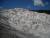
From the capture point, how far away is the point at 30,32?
3.87 ft

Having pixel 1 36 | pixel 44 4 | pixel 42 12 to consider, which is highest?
pixel 44 4

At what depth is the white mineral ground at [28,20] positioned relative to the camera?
4.00 feet

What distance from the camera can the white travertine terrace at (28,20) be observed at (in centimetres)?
122

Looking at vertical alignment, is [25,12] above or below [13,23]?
above

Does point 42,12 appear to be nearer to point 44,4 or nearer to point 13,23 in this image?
point 44,4

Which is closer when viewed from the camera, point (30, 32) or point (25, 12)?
point (30, 32)

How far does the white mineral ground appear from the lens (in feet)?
4.00

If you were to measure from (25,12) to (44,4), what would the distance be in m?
0.26

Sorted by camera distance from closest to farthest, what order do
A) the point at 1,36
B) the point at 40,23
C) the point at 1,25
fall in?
the point at 1,36 < the point at 1,25 < the point at 40,23

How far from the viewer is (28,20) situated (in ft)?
4.28

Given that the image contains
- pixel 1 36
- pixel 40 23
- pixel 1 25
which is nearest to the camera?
pixel 1 36

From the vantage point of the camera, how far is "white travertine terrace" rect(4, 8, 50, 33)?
4.01ft

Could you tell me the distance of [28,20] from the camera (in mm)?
1306

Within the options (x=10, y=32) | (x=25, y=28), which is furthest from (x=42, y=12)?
(x=10, y=32)
